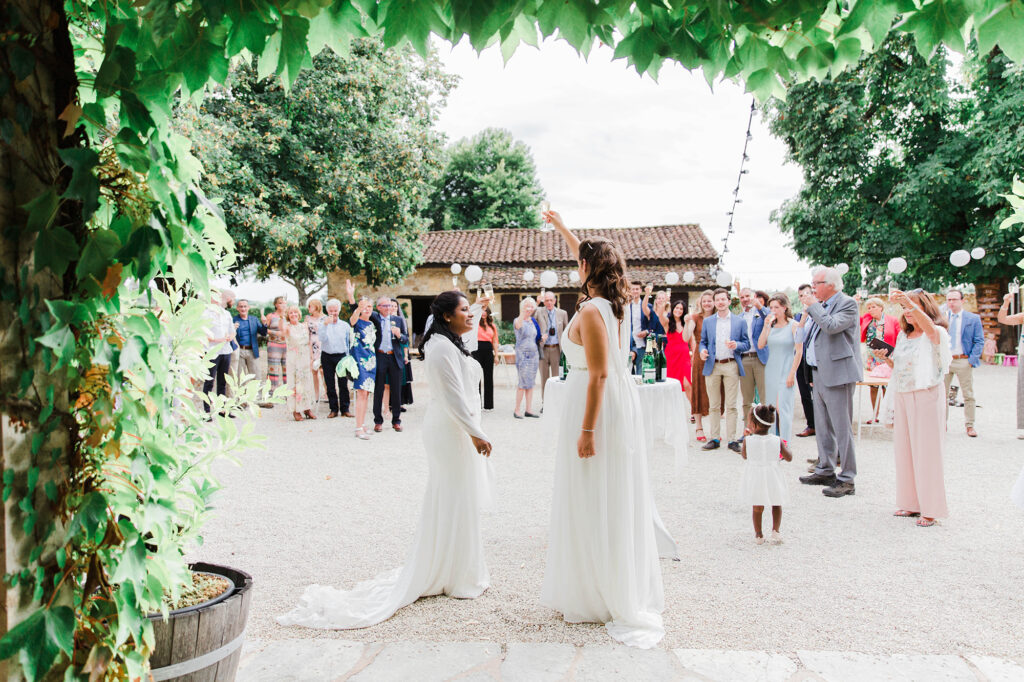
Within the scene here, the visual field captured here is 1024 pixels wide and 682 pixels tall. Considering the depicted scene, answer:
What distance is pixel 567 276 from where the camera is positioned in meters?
29.0

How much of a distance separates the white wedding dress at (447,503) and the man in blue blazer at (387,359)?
6.07m

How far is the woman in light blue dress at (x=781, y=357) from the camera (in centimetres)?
792

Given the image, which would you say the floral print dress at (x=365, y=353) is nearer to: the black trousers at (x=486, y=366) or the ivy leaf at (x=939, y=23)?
the black trousers at (x=486, y=366)

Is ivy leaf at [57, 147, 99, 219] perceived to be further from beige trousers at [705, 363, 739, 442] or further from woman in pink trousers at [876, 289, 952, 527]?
beige trousers at [705, 363, 739, 442]

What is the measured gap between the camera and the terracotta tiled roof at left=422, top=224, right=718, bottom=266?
95.0ft

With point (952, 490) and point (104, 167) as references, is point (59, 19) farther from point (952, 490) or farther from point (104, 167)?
point (952, 490)

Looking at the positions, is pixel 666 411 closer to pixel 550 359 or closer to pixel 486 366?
pixel 550 359

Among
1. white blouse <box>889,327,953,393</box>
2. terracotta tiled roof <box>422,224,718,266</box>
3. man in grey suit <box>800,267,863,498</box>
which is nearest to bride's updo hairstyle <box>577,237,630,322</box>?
white blouse <box>889,327,953,393</box>

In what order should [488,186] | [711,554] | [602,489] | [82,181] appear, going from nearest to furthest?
[82,181], [602,489], [711,554], [488,186]

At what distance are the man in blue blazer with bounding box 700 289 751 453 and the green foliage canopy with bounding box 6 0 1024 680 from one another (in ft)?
20.3

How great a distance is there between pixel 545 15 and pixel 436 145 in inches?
784

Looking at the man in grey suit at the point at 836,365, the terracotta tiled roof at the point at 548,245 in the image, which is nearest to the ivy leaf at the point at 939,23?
the man in grey suit at the point at 836,365

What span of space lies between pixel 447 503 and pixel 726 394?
5658 mm

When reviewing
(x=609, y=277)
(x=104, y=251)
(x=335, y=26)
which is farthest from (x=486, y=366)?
(x=104, y=251)
